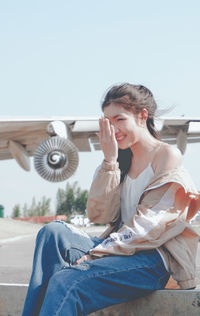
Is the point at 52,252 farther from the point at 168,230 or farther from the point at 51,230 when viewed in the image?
the point at 168,230

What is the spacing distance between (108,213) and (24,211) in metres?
81.6

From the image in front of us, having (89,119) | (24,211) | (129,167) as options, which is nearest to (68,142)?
(89,119)

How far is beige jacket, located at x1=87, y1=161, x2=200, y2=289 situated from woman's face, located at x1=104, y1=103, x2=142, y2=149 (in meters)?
0.28

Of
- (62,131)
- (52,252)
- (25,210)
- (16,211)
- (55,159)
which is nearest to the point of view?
(52,252)

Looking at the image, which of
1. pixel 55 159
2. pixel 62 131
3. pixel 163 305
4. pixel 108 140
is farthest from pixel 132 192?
pixel 62 131

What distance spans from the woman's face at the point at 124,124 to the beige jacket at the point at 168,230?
0.28 meters

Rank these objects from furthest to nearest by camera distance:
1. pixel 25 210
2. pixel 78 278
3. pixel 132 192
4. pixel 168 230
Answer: pixel 25 210, pixel 132 192, pixel 168 230, pixel 78 278

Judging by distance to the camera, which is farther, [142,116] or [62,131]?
[62,131]

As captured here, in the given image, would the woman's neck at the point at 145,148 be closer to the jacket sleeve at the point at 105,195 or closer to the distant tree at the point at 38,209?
the jacket sleeve at the point at 105,195

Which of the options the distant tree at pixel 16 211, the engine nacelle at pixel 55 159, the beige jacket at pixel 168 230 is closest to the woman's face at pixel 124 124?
the beige jacket at pixel 168 230

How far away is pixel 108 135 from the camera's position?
264 cm

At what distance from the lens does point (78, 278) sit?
2314 mm

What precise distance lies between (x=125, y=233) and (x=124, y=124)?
55cm

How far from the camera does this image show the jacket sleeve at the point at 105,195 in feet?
8.79
